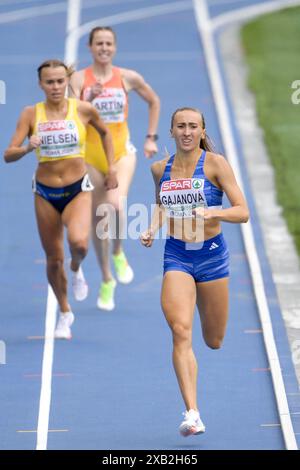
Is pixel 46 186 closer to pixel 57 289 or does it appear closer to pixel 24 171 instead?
pixel 57 289

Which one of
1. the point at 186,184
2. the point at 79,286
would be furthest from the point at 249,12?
the point at 186,184

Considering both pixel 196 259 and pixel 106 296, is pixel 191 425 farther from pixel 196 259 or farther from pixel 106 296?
pixel 106 296

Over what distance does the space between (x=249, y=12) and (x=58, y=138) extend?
1675 cm

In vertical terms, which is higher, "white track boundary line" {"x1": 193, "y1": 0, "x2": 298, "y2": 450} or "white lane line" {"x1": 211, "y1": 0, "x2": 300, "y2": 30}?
"white lane line" {"x1": 211, "y1": 0, "x2": 300, "y2": 30}

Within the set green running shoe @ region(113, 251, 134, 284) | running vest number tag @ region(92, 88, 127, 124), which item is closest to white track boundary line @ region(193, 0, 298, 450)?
green running shoe @ region(113, 251, 134, 284)

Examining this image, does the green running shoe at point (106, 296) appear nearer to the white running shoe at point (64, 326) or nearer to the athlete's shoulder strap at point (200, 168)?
the white running shoe at point (64, 326)

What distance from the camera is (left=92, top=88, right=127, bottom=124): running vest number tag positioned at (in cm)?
1442

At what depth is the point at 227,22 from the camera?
Answer: 92.4 ft

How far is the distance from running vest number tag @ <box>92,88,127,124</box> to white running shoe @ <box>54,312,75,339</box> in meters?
2.19

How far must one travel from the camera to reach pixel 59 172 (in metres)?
13.2

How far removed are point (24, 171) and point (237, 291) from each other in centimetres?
533

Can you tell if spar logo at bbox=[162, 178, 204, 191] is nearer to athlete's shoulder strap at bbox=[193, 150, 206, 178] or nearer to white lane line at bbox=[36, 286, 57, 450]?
athlete's shoulder strap at bbox=[193, 150, 206, 178]

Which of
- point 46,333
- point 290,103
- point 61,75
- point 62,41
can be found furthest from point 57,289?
point 62,41

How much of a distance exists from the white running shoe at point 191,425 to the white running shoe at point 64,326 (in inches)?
127
